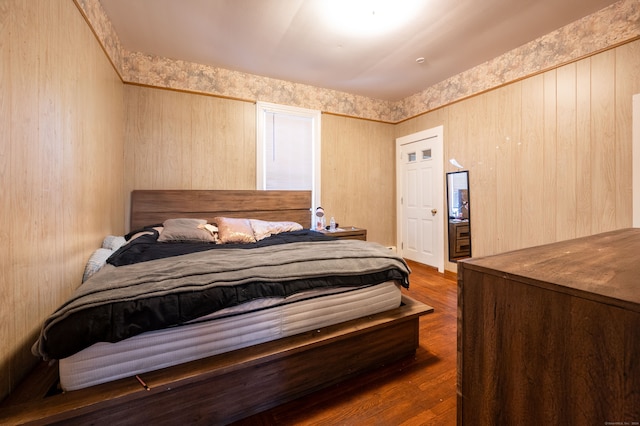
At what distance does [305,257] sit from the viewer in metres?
1.71

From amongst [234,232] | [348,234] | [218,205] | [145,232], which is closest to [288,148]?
[218,205]

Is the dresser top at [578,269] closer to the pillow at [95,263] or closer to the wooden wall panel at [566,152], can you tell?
the wooden wall panel at [566,152]

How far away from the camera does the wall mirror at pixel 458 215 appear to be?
3.53 metres

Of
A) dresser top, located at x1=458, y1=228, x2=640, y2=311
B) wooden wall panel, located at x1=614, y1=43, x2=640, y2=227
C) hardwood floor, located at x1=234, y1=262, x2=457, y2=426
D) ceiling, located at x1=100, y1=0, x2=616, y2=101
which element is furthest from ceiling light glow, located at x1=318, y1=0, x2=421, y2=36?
hardwood floor, located at x1=234, y1=262, x2=457, y2=426

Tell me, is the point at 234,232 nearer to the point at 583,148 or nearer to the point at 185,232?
the point at 185,232

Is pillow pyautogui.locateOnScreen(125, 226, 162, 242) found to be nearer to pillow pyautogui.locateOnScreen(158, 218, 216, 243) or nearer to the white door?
pillow pyautogui.locateOnScreen(158, 218, 216, 243)

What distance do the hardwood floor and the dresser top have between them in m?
1.03

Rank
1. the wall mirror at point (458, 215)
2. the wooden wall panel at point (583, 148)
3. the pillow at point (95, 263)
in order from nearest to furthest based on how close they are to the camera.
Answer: the pillow at point (95, 263)
the wooden wall panel at point (583, 148)
the wall mirror at point (458, 215)

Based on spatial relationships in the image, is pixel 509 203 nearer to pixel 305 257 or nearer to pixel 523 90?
pixel 523 90

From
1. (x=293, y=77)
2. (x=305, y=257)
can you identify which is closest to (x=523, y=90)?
(x=293, y=77)

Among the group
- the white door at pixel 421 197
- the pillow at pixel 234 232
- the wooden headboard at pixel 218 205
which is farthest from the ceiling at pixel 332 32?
the pillow at pixel 234 232

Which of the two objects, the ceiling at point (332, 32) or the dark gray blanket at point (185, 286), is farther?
the ceiling at point (332, 32)

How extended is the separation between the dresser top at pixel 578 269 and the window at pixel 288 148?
3.16m

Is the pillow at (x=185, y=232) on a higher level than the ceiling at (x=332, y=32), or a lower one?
lower
